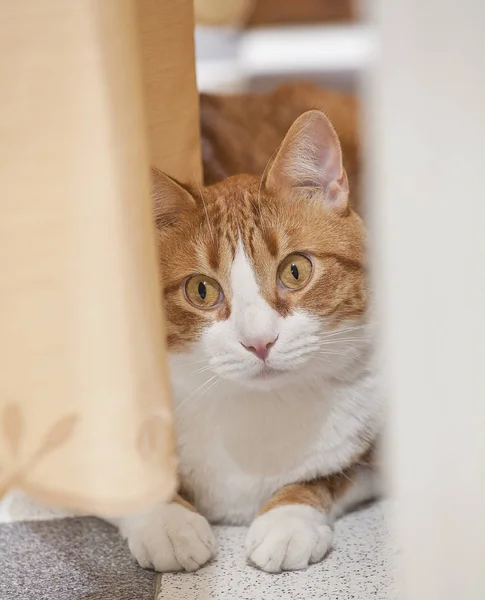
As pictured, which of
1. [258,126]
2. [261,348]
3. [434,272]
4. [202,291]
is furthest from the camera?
[258,126]

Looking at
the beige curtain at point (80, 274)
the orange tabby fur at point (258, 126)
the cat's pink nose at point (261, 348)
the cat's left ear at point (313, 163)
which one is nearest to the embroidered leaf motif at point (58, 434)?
the beige curtain at point (80, 274)

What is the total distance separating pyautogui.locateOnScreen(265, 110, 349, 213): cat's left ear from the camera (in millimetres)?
1127

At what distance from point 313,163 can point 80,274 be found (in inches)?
20.5

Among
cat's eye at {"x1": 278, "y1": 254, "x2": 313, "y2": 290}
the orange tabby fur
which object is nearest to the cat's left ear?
cat's eye at {"x1": 278, "y1": 254, "x2": 313, "y2": 290}

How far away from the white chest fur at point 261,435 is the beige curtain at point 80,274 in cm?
41

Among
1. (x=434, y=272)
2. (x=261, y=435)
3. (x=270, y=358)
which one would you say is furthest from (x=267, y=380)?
(x=434, y=272)

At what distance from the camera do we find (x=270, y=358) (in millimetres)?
1065

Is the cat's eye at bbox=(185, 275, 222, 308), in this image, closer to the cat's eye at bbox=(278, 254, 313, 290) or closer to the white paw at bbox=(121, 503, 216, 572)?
the cat's eye at bbox=(278, 254, 313, 290)

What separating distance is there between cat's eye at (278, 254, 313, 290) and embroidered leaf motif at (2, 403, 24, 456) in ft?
1.56

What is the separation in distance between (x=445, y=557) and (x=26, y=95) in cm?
66

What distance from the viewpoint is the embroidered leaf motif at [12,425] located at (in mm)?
787

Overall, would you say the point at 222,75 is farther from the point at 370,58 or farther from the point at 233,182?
the point at 370,58

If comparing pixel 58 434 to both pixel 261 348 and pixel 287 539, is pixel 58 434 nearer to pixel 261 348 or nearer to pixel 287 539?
pixel 261 348

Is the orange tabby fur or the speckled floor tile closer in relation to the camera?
the speckled floor tile
